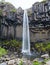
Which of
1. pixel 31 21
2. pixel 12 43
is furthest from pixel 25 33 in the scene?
pixel 12 43

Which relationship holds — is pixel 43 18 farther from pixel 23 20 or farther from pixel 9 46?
pixel 9 46

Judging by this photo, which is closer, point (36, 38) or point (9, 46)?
point (9, 46)

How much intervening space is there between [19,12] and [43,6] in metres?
4.43

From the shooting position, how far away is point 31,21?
33.8 m

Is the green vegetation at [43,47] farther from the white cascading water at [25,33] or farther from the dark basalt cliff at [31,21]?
the white cascading water at [25,33]

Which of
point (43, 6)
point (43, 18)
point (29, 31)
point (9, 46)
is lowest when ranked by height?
point (9, 46)

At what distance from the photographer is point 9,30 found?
34500 mm

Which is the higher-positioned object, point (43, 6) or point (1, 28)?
point (43, 6)

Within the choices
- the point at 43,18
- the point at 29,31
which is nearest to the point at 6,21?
the point at 29,31

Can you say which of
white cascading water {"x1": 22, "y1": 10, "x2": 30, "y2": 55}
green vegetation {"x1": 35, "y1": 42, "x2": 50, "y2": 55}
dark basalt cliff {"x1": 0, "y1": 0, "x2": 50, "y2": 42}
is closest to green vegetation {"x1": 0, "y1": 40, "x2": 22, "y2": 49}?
white cascading water {"x1": 22, "y1": 10, "x2": 30, "y2": 55}

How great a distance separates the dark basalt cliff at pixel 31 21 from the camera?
32875 millimetres

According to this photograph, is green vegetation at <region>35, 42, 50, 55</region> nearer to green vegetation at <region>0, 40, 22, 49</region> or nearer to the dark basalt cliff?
the dark basalt cliff

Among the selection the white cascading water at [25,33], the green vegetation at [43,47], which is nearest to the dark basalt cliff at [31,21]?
the white cascading water at [25,33]

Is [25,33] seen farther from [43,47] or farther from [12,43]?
[43,47]
